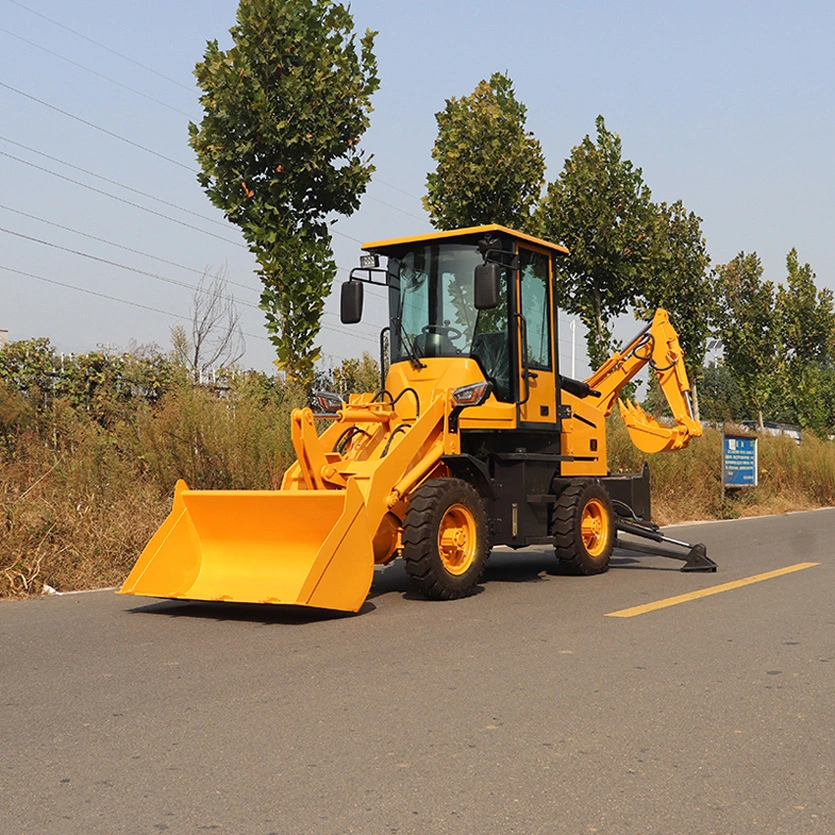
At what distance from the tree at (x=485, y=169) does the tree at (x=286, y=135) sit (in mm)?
3293

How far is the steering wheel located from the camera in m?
10.4

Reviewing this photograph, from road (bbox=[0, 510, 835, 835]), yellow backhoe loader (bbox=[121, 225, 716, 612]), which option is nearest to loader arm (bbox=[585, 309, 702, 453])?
yellow backhoe loader (bbox=[121, 225, 716, 612])

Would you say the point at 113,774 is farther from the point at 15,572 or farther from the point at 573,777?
the point at 15,572

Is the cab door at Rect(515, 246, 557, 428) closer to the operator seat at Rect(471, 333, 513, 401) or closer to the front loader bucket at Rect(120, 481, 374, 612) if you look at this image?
the operator seat at Rect(471, 333, 513, 401)

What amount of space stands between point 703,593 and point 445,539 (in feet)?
7.81

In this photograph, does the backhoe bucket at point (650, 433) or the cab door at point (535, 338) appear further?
the backhoe bucket at point (650, 433)

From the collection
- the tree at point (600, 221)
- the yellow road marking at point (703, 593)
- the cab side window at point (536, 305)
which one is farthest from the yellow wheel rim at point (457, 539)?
the tree at point (600, 221)

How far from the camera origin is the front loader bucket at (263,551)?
26.1 ft

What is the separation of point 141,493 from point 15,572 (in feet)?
7.35

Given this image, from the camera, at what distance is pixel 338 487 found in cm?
933

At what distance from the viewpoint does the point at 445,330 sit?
10.4 m

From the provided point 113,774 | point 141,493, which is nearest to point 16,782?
point 113,774

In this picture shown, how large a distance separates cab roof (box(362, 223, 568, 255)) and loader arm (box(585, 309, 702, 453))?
259cm

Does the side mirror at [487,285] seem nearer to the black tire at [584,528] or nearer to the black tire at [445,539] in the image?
the black tire at [445,539]
